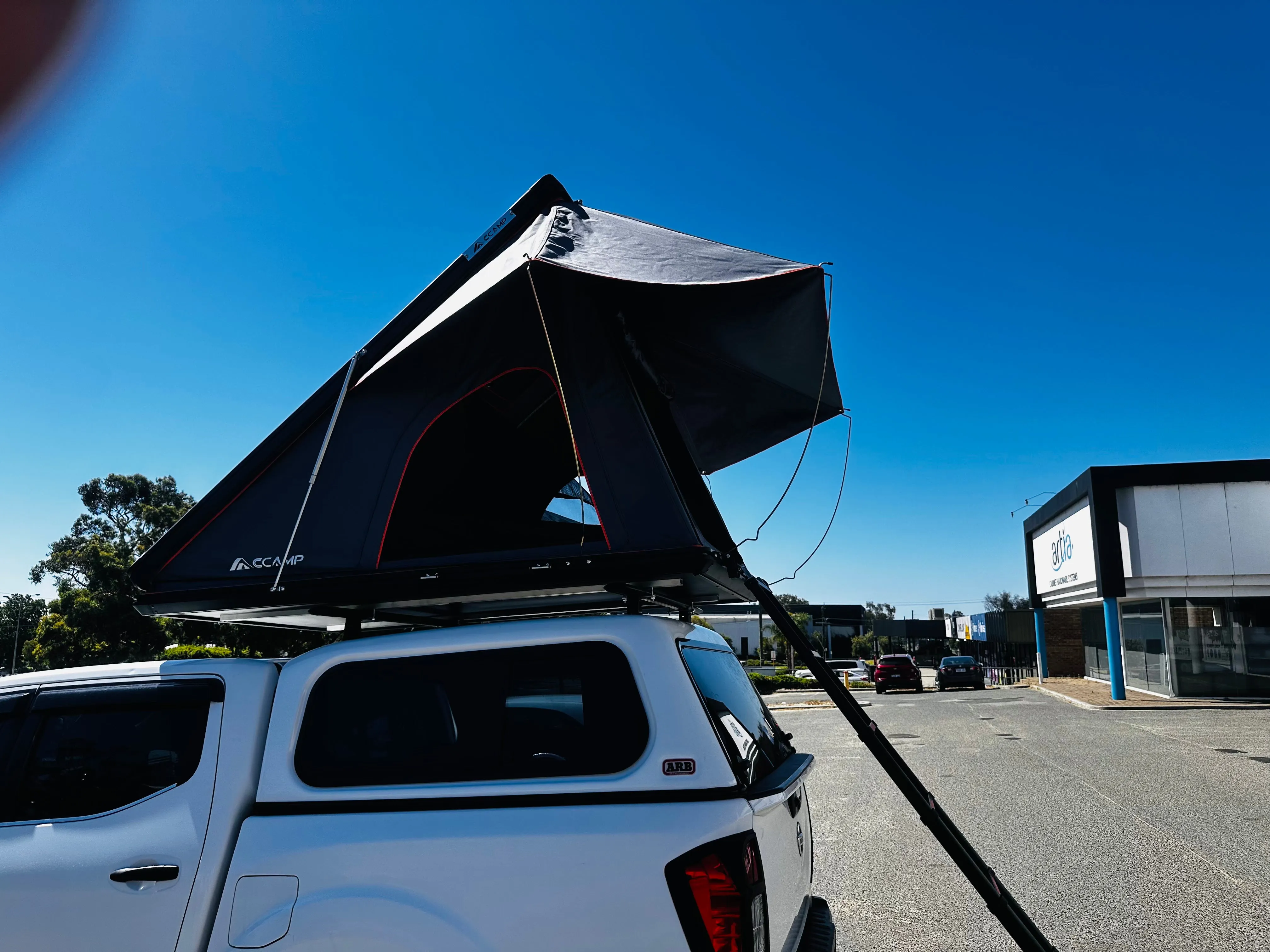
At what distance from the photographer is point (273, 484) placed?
392 centimetres

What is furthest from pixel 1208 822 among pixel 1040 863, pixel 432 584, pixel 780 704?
pixel 780 704

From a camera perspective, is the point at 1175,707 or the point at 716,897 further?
the point at 1175,707

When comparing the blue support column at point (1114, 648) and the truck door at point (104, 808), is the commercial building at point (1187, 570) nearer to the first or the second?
the blue support column at point (1114, 648)

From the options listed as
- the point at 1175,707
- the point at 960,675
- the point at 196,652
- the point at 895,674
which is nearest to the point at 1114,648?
the point at 1175,707

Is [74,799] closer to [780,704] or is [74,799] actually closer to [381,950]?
[381,950]

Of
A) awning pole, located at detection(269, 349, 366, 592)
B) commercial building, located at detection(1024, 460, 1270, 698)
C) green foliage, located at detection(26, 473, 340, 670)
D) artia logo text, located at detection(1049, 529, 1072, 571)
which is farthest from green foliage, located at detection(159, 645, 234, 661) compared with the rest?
artia logo text, located at detection(1049, 529, 1072, 571)

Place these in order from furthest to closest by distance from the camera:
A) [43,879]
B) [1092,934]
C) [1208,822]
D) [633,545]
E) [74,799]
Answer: [1208,822]
[1092,934]
[633,545]
[74,799]
[43,879]

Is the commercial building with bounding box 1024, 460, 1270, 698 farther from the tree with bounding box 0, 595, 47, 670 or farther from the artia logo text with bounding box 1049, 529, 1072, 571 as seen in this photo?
the tree with bounding box 0, 595, 47, 670

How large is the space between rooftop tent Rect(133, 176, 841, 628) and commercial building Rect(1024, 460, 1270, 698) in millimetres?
23489

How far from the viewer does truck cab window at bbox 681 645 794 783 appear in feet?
8.77

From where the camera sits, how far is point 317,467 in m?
3.81

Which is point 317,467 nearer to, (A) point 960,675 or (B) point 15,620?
(A) point 960,675

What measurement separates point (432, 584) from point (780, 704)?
2556 centimetres

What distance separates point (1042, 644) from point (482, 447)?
3637 centimetres
